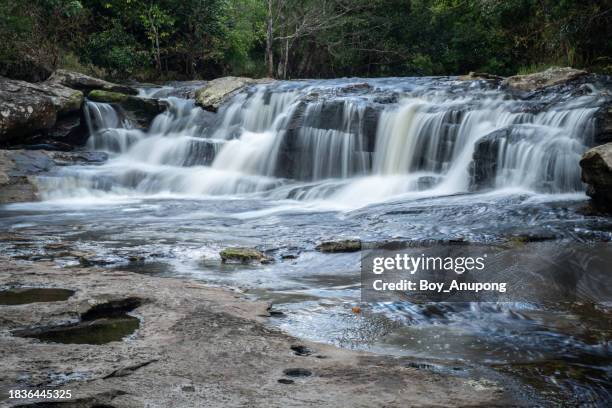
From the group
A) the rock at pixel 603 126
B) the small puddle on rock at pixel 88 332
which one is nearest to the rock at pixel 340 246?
the small puddle on rock at pixel 88 332

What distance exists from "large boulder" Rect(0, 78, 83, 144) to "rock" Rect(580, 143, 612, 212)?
11391 millimetres

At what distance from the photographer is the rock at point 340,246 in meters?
7.14

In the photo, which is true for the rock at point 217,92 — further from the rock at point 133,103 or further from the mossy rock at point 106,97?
the mossy rock at point 106,97

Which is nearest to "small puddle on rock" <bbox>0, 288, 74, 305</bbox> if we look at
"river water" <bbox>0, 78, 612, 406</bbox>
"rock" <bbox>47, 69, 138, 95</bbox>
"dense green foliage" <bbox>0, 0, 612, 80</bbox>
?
"river water" <bbox>0, 78, 612, 406</bbox>

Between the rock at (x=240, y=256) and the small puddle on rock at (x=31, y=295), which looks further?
the rock at (x=240, y=256)

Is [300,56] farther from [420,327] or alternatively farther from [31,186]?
[420,327]

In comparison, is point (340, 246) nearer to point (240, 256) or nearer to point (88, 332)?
point (240, 256)

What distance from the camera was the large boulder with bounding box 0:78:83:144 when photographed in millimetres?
13741

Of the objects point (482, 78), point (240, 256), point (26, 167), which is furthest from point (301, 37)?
point (240, 256)

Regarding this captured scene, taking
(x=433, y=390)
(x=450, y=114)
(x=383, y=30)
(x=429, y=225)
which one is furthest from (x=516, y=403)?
(x=383, y=30)

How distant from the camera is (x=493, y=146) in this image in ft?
37.5

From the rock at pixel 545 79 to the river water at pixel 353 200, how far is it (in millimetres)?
554

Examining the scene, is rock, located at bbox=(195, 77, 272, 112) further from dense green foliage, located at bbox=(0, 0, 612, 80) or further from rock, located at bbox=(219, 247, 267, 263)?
rock, located at bbox=(219, 247, 267, 263)

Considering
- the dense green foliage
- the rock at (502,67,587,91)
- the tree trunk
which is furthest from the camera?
the tree trunk
